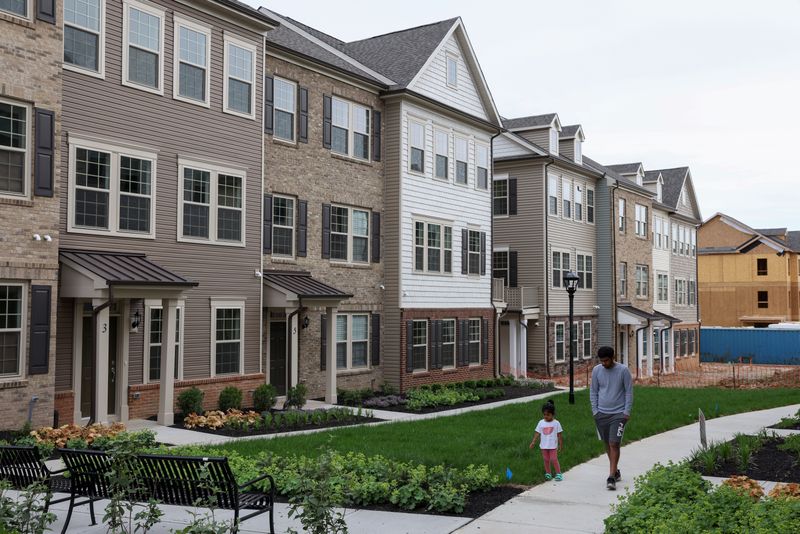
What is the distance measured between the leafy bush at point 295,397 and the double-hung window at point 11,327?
7098mm

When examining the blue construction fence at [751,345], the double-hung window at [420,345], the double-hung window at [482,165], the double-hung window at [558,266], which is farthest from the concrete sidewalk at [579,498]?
the blue construction fence at [751,345]

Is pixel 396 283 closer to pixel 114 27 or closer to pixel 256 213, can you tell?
pixel 256 213

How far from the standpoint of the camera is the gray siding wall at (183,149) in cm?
1602

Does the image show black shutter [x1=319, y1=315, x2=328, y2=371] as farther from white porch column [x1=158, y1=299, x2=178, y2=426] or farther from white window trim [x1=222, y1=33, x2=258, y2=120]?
white porch column [x1=158, y1=299, x2=178, y2=426]

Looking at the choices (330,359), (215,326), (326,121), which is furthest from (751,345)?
(215,326)

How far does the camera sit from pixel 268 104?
68.5ft

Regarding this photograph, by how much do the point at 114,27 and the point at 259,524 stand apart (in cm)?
1218

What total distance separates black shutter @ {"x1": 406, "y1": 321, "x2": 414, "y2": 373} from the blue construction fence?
35243 mm

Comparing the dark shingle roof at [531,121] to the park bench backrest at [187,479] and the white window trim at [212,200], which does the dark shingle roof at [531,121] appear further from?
the park bench backrest at [187,479]

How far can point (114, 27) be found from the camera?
16578mm

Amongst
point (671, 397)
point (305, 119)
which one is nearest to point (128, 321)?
point (305, 119)

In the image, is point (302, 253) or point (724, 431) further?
point (302, 253)

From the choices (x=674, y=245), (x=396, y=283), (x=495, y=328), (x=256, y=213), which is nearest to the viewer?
(x=256, y=213)

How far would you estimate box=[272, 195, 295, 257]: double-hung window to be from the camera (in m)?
21.3
